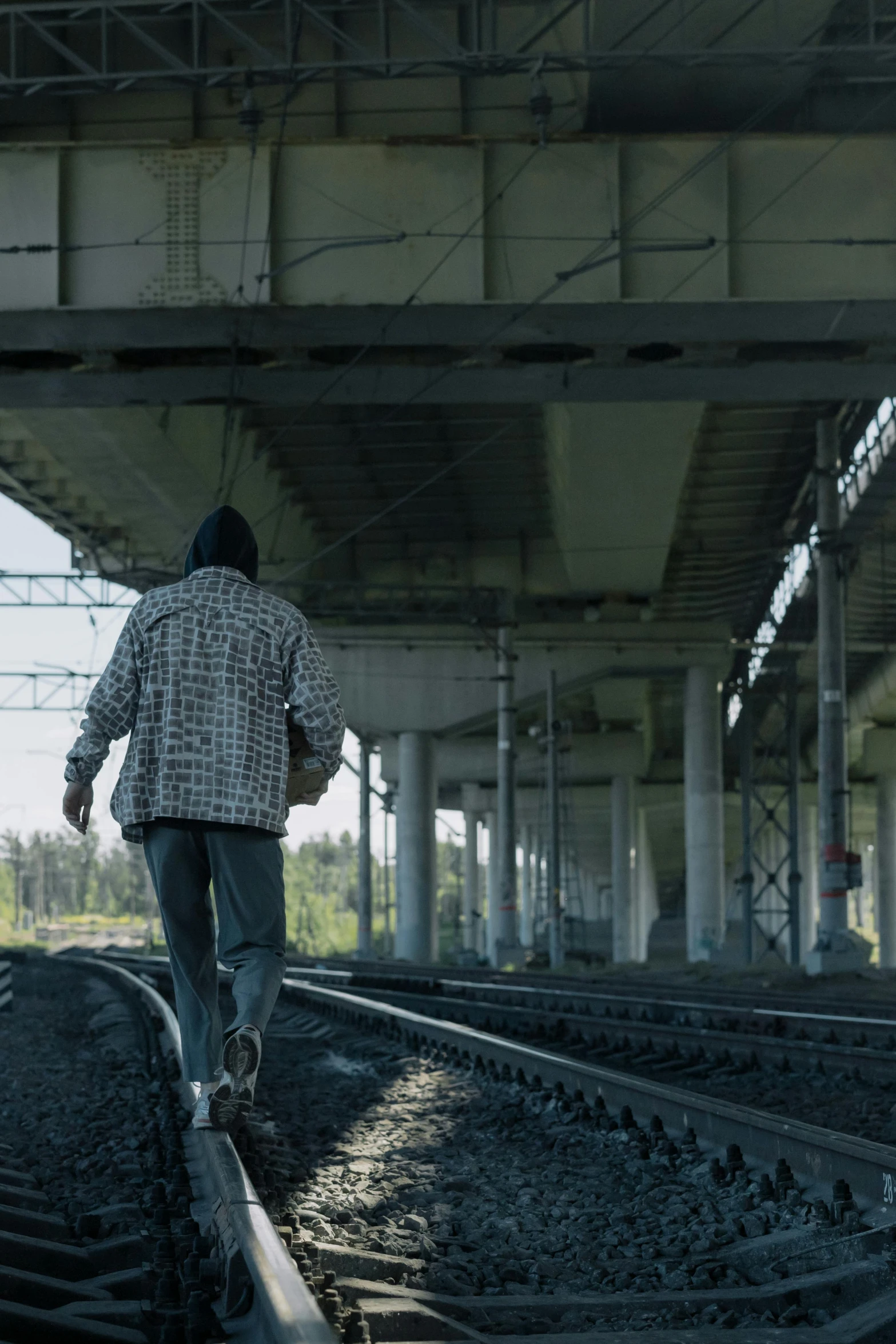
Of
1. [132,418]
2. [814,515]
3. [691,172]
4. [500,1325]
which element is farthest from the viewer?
[814,515]

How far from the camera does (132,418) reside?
876 inches

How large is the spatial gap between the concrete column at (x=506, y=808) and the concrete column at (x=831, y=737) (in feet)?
41.4

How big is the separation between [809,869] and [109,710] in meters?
66.7

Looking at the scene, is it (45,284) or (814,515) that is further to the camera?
(814,515)

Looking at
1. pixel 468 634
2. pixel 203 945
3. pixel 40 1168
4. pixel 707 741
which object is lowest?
Result: pixel 40 1168

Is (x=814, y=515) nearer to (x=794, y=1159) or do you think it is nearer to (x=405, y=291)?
(x=405, y=291)

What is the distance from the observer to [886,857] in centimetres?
5591

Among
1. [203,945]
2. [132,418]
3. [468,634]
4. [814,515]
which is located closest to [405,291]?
[132,418]

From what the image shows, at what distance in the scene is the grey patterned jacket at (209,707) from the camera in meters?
4.20

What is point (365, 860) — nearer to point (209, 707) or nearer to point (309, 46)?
point (309, 46)

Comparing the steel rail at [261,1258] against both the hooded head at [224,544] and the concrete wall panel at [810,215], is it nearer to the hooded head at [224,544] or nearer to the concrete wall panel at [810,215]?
the hooded head at [224,544]

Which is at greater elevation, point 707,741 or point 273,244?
point 273,244

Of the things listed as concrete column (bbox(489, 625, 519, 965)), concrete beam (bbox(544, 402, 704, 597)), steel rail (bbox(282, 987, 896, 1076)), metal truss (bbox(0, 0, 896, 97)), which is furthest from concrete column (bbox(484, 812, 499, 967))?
steel rail (bbox(282, 987, 896, 1076))

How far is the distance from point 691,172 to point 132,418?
32.9ft
